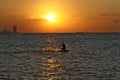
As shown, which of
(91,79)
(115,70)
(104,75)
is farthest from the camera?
(115,70)

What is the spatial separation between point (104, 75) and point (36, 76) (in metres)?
7.17

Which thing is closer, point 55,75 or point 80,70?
point 55,75

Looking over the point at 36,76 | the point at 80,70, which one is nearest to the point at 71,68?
the point at 80,70

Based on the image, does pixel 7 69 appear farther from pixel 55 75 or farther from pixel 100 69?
pixel 100 69

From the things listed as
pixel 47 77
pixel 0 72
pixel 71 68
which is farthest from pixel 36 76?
pixel 71 68

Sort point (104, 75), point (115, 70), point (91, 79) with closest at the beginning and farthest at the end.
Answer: point (91, 79), point (104, 75), point (115, 70)

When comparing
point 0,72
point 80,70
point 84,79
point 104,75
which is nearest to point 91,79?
point 84,79

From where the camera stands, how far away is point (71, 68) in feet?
170

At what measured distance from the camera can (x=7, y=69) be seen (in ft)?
163

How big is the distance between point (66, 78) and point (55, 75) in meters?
2.52

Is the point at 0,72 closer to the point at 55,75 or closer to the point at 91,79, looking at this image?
the point at 55,75

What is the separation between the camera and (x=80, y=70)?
49.4 meters

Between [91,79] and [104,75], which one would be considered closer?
[91,79]

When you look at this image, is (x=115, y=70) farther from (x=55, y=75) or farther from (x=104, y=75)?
(x=55, y=75)
